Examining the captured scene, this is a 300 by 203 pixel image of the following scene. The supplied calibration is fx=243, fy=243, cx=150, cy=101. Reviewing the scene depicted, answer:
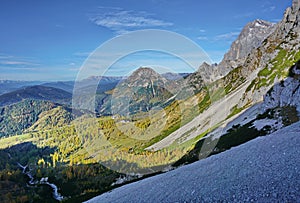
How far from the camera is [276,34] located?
541 ft

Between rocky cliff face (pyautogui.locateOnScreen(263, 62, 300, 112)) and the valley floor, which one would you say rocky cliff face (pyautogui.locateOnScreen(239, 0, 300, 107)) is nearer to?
rocky cliff face (pyautogui.locateOnScreen(263, 62, 300, 112))

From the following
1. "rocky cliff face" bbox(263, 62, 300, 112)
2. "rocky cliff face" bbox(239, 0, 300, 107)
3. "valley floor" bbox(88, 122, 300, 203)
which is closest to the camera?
"valley floor" bbox(88, 122, 300, 203)

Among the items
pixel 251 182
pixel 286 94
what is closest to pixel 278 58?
pixel 286 94

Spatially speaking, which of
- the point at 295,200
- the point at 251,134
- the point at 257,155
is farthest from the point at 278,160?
the point at 251,134

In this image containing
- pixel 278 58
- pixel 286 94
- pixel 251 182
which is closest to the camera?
pixel 251 182

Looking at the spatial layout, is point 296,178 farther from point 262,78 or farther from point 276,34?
point 276,34

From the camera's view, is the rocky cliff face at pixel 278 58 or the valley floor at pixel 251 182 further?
the rocky cliff face at pixel 278 58

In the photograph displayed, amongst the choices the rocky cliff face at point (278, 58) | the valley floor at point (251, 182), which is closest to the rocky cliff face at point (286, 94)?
the rocky cliff face at point (278, 58)

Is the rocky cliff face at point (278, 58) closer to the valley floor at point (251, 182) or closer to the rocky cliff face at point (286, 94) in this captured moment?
the rocky cliff face at point (286, 94)

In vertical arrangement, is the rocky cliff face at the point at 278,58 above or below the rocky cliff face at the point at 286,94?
above

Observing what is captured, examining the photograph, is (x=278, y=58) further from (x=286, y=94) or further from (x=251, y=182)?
(x=251, y=182)

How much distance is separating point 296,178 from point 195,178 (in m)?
11.6

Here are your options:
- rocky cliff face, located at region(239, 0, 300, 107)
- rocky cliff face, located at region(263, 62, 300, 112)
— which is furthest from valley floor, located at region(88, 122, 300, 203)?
rocky cliff face, located at region(239, 0, 300, 107)

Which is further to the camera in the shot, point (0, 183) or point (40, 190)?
point (0, 183)
